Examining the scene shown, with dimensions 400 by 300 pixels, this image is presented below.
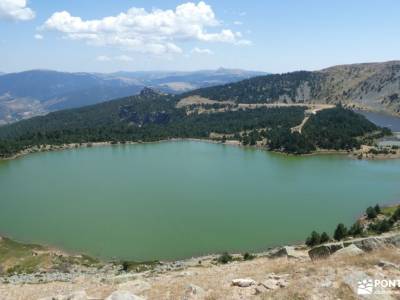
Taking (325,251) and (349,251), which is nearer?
(349,251)

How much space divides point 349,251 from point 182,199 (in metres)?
43.4

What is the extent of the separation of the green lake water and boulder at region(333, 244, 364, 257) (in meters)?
23.5

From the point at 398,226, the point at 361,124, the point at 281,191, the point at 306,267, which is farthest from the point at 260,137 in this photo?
the point at 306,267

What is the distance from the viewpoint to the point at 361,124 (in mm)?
127000

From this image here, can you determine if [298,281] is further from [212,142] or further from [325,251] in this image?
[212,142]

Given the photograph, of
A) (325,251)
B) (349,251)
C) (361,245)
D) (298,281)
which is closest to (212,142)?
(325,251)

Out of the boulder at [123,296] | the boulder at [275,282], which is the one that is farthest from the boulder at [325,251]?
the boulder at [123,296]

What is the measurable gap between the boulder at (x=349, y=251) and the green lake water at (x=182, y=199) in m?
23.5

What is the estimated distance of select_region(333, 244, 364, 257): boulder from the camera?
20.7 meters

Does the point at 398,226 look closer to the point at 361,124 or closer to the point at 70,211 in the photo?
the point at 70,211

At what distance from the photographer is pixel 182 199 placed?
2491 inches

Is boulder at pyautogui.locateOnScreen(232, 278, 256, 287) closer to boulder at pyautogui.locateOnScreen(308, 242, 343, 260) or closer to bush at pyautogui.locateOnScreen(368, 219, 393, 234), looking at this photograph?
boulder at pyautogui.locateOnScreen(308, 242, 343, 260)

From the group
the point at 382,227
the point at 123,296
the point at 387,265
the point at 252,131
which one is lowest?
the point at 252,131

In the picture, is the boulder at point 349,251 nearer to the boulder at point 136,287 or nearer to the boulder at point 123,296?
the boulder at point 136,287
